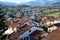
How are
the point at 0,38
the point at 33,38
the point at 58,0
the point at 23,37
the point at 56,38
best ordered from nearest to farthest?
the point at 0,38
the point at 56,38
the point at 33,38
the point at 23,37
the point at 58,0

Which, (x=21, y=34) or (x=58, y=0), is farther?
(x=58, y=0)

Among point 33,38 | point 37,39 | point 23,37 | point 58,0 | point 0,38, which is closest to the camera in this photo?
point 0,38

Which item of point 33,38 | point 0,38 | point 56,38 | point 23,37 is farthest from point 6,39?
point 23,37

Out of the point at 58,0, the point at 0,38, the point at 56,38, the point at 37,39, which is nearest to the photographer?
the point at 0,38

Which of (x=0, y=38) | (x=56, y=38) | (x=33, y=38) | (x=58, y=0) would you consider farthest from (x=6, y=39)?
(x=58, y=0)

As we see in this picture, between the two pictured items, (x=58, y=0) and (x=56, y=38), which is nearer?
(x=56, y=38)

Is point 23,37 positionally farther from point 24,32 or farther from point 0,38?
point 0,38

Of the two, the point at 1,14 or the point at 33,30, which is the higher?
the point at 1,14

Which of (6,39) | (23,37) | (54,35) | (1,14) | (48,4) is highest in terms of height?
(1,14)

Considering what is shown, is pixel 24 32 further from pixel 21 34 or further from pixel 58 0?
pixel 58 0
